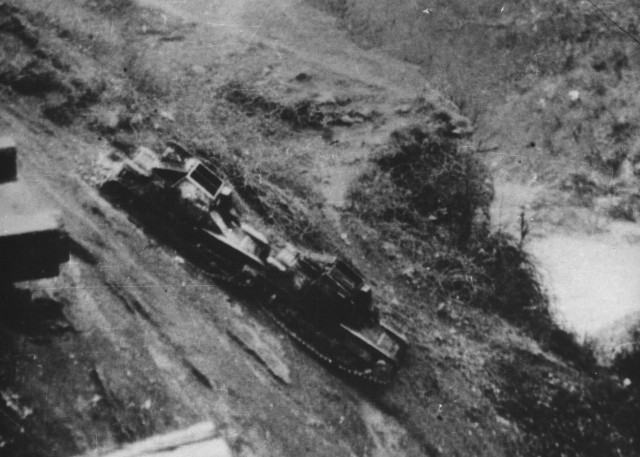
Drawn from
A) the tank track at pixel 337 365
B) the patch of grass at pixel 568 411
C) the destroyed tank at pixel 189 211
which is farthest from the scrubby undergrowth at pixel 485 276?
the destroyed tank at pixel 189 211

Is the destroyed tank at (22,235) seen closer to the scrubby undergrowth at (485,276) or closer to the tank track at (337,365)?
the tank track at (337,365)

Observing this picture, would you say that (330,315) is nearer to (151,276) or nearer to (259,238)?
(259,238)

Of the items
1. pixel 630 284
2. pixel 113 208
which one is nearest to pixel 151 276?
pixel 113 208

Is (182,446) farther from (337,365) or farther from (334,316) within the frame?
(334,316)

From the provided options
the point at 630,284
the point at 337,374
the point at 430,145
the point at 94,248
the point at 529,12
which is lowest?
the point at 337,374

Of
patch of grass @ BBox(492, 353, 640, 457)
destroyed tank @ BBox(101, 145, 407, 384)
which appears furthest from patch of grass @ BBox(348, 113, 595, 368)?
destroyed tank @ BBox(101, 145, 407, 384)
